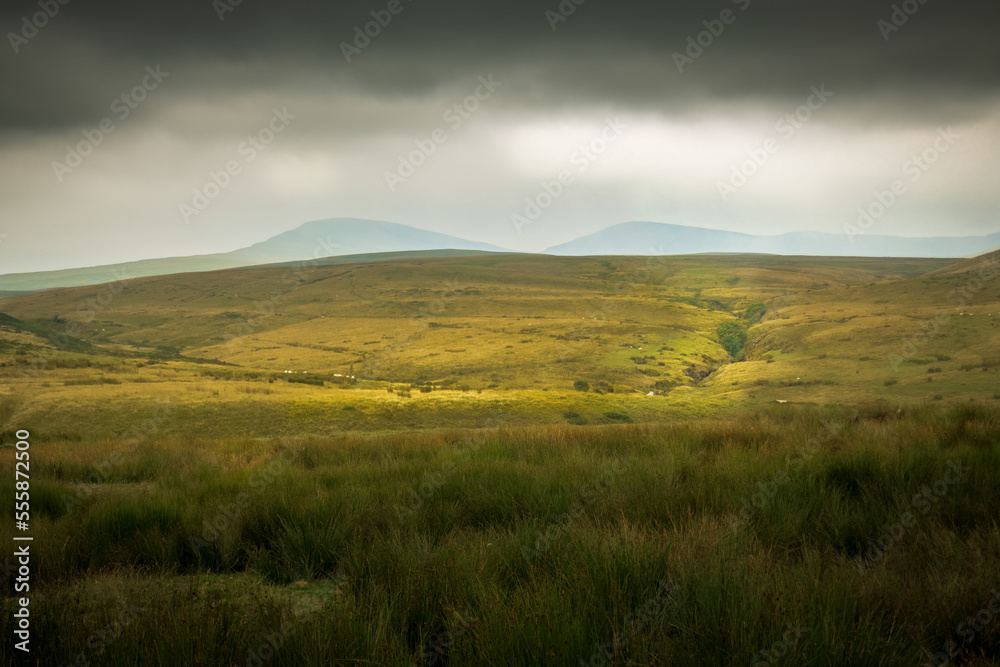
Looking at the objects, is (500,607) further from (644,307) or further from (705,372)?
(644,307)

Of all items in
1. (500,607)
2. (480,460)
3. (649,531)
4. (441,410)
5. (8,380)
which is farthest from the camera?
(441,410)

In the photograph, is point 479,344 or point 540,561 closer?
point 540,561

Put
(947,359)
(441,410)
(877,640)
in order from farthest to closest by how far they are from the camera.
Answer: (947,359)
(441,410)
(877,640)

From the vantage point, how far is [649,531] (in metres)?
4.61

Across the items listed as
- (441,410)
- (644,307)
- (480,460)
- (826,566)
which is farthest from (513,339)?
(826,566)

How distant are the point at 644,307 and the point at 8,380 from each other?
77415 millimetres

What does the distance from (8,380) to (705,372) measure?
53.9m

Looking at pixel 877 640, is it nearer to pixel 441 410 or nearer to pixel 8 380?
pixel 441 410

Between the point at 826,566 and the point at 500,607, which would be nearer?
the point at 500,607

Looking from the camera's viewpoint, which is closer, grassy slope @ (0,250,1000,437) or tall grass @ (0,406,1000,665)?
tall grass @ (0,406,1000,665)

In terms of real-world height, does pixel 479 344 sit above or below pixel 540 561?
below

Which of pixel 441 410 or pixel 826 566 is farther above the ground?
pixel 826 566

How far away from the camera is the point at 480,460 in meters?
8.32

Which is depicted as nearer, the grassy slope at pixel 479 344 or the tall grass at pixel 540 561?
the tall grass at pixel 540 561
